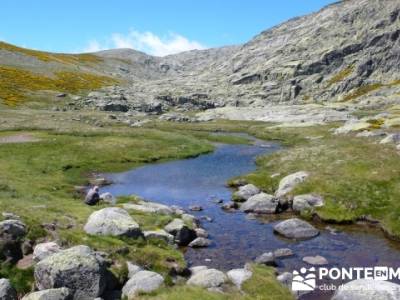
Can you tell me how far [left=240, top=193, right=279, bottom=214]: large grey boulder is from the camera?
39.8 metres

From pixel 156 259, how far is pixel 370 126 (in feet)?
230

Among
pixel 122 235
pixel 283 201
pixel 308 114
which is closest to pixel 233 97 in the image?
pixel 308 114

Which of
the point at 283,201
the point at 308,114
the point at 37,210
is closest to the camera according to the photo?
the point at 37,210

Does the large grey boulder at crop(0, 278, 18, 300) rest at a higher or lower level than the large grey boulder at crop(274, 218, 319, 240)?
higher

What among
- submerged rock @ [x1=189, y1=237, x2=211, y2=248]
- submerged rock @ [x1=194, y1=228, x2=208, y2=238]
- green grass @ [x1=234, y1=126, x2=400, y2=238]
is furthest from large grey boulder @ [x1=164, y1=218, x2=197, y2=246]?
green grass @ [x1=234, y1=126, x2=400, y2=238]

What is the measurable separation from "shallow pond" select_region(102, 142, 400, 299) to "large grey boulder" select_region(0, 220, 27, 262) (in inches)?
403

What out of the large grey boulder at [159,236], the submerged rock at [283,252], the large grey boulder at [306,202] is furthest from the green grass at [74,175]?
the large grey boulder at [306,202]

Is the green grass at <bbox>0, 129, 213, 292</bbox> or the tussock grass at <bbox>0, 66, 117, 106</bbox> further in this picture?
the tussock grass at <bbox>0, 66, 117, 106</bbox>

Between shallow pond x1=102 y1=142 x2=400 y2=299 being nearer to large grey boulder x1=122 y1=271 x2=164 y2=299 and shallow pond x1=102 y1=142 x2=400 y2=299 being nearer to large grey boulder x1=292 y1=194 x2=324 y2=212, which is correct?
large grey boulder x1=292 y1=194 x2=324 y2=212

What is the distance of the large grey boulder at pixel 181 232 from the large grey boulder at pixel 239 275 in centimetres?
722

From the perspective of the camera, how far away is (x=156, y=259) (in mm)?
26969

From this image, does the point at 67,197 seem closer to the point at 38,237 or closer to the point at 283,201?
the point at 38,237

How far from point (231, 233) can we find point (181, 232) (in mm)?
4335

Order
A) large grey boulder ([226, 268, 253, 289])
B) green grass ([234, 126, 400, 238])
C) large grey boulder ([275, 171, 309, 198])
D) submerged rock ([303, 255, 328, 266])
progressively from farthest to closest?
large grey boulder ([275, 171, 309, 198])
green grass ([234, 126, 400, 238])
submerged rock ([303, 255, 328, 266])
large grey boulder ([226, 268, 253, 289])
